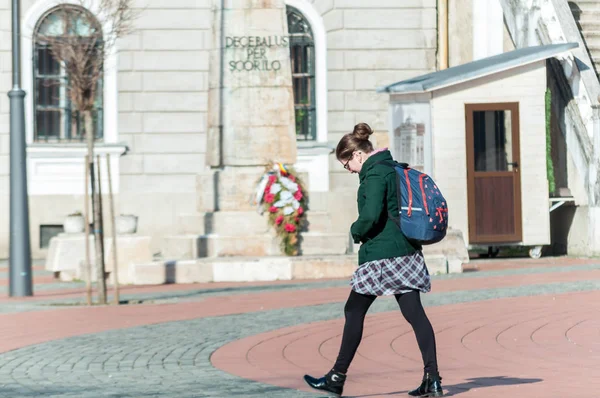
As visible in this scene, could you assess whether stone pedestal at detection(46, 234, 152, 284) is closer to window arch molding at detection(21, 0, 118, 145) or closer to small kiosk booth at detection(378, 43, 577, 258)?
small kiosk booth at detection(378, 43, 577, 258)

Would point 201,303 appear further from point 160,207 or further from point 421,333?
point 160,207

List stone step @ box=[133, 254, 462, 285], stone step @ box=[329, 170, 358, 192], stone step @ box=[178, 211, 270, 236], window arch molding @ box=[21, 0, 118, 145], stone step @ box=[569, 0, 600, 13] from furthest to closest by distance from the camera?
stone step @ box=[329, 170, 358, 192]
window arch molding @ box=[21, 0, 118, 145]
stone step @ box=[569, 0, 600, 13]
stone step @ box=[178, 211, 270, 236]
stone step @ box=[133, 254, 462, 285]

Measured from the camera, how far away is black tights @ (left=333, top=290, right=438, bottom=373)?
26.4ft

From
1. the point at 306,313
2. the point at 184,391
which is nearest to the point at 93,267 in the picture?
the point at 306,313

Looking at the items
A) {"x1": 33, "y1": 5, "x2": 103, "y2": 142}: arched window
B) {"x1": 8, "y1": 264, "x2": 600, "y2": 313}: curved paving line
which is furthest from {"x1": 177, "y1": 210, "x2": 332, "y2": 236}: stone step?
{"x1": 33, "y1": 5, "x2": 103, "y2": 142}: arched window

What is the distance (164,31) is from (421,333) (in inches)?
698

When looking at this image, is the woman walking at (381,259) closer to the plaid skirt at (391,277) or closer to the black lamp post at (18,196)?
the plaid skirt at (391,277)

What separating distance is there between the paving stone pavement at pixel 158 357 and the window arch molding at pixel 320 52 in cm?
1065

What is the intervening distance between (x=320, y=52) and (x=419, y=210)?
17.8 metres

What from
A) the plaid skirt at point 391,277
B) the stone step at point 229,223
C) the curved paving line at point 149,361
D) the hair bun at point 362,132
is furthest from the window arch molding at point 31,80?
the plaid skirt at point 391,277

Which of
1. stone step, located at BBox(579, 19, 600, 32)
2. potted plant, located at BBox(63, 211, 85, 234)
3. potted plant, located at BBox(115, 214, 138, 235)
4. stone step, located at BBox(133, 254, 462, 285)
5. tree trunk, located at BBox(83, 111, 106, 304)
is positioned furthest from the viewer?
stone step, located at BBox(579, 19, 600, 32)

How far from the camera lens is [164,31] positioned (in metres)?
25.2

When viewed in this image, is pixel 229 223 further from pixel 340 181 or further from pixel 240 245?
pixel 340 181

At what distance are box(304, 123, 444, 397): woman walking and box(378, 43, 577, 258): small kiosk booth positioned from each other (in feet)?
41.6
